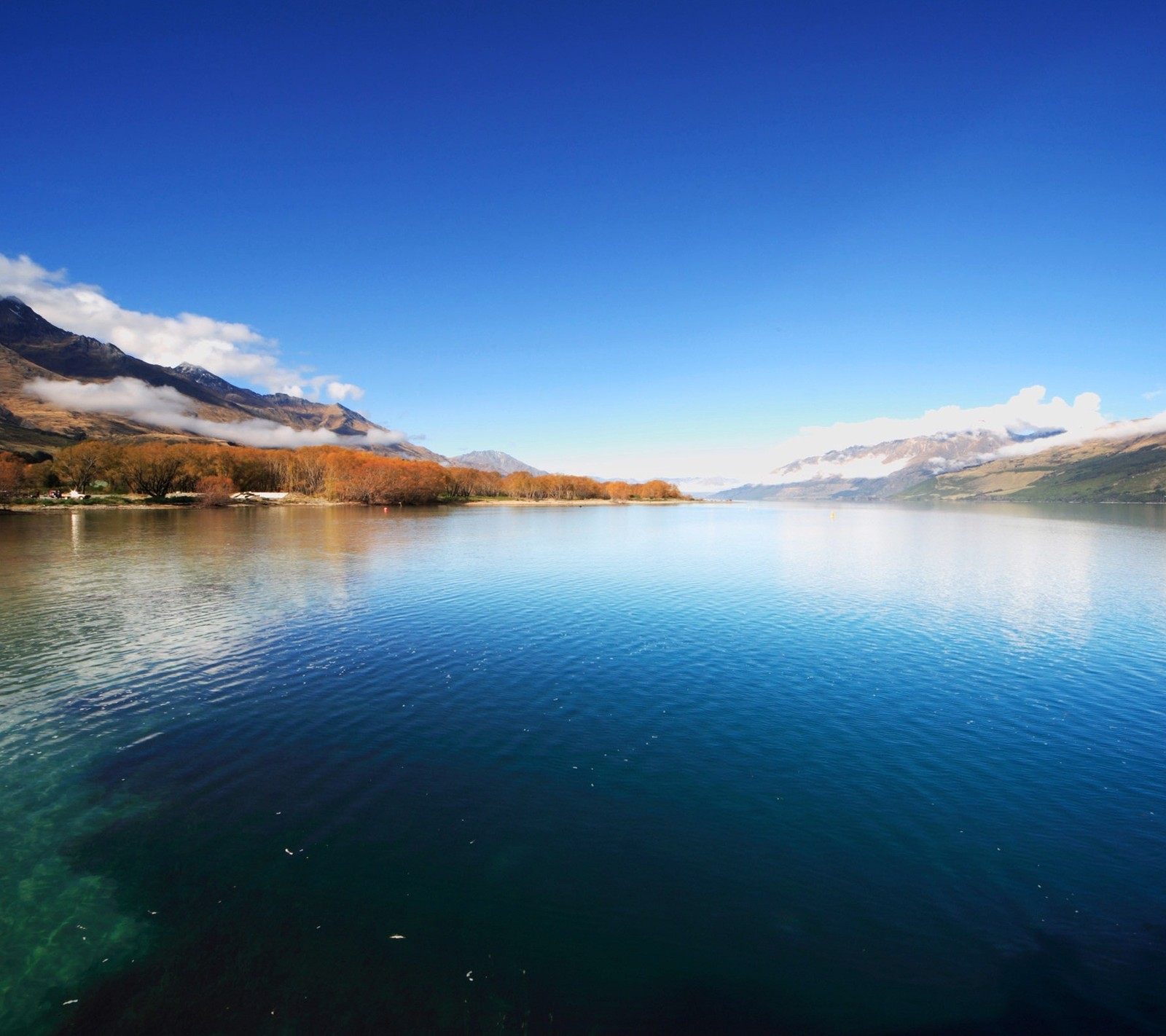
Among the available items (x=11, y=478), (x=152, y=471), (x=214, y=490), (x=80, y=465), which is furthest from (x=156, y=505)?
(x=80, y=465)

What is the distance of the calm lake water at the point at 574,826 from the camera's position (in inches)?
356

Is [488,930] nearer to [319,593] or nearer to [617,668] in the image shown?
[617,668]

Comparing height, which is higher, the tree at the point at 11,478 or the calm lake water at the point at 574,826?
the tree at the point at 11,478

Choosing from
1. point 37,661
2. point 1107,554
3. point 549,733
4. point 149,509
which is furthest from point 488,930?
point 149,509

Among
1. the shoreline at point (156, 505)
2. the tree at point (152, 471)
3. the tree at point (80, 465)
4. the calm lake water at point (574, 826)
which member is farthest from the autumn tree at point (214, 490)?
the calm lake water at point (574, 826)

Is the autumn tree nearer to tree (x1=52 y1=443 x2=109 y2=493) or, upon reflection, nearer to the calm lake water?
tree (x1=52 y1=443 x2=109 y2=493)

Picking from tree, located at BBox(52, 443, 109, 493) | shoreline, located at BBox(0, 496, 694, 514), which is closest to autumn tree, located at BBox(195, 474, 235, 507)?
shoreline, located at BBox(0, 496, 694, 514)

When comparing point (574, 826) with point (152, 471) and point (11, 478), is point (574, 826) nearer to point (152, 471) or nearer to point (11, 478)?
point (11, 478)

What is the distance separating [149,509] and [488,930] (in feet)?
530

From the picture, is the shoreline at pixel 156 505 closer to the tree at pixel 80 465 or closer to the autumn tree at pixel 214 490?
the autumn tree at pixel 214 490

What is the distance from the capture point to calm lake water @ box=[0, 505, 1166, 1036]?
29.7 feet

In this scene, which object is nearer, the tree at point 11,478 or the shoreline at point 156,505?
the shoreline at point 156,505

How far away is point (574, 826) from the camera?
13.2m

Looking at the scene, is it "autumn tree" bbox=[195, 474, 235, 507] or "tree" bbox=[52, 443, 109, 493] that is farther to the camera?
"tree" bbox=[52, 443, 109, 493]
